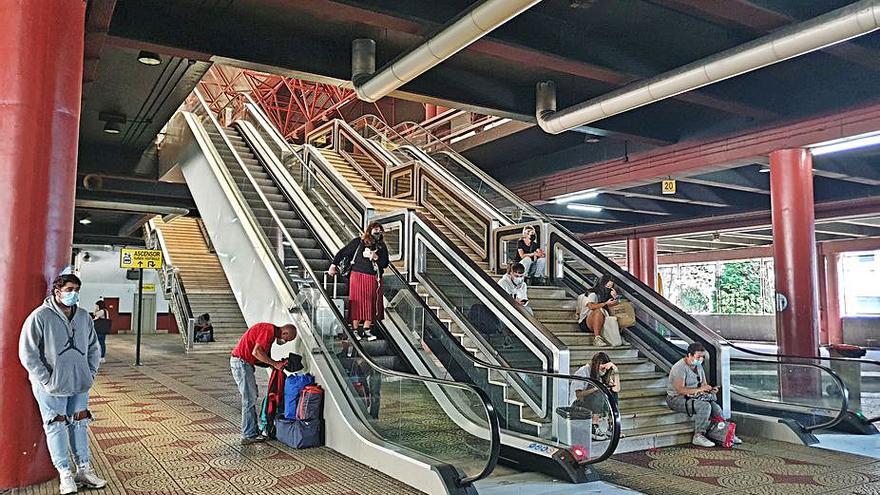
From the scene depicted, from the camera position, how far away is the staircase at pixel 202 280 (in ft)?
55.5

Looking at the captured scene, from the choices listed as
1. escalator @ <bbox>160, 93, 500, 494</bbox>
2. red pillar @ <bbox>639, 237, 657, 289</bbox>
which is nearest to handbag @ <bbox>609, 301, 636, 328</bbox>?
escalator @ <bbox>160, 93, 500, 494</bbox>

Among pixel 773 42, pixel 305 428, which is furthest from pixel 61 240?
pixel 773 42

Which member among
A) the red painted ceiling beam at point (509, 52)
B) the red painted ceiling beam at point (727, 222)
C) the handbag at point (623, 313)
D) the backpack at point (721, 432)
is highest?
the red painted ceiling beam at point (509, 52)

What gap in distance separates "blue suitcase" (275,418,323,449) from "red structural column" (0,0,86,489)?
6.47 feet

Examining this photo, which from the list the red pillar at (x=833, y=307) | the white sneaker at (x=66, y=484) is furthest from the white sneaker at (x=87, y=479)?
the red pillar at (x=833, y=307)

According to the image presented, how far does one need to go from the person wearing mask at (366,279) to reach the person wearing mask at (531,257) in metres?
2.42

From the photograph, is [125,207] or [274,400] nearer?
[274,400]

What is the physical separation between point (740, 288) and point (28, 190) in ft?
96.6

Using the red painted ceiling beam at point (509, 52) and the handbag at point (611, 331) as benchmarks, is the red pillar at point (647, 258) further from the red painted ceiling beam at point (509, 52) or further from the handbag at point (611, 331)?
the handbag at point (611, 331)

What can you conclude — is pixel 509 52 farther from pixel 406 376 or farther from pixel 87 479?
pixel 87 479

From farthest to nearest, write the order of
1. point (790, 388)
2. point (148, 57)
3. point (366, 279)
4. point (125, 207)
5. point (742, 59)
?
1. point (125, 207)
2. point (148, 57)
3. point (790, 388)
4. point (366, 279)
5. point (742, 59)

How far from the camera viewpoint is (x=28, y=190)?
4.91 meters

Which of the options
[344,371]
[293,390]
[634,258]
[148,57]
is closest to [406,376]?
[344,371]

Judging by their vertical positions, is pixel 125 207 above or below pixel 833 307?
above
